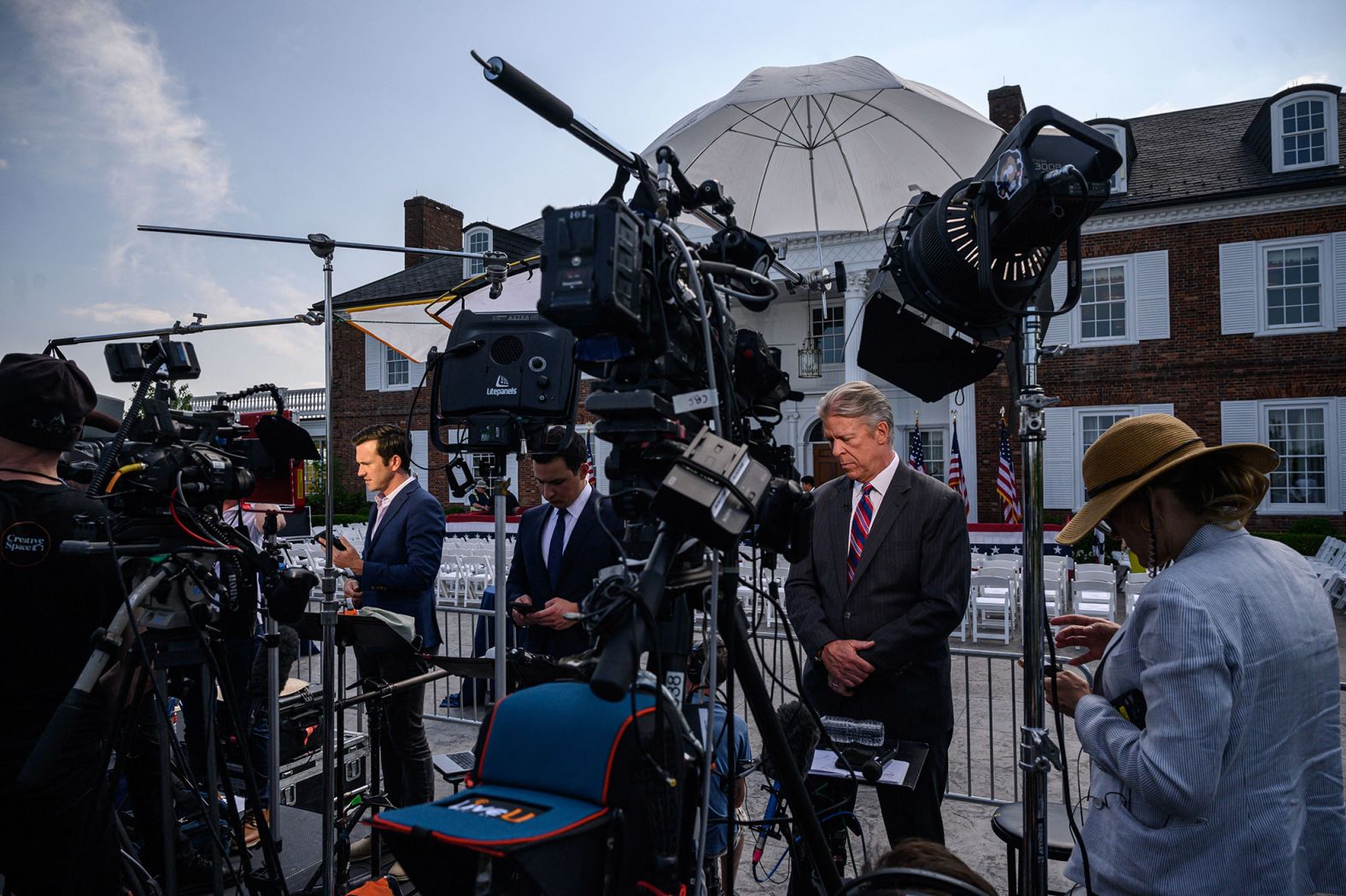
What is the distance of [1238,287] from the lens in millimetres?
17812

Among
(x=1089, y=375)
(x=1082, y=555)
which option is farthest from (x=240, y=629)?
(x=1089, y=375)

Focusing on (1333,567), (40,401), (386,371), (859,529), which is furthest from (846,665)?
(386,371)

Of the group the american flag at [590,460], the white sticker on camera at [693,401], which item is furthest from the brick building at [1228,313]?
Result: the white sticker on camera at [693,401]

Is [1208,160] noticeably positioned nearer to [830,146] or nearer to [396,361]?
[830,146]

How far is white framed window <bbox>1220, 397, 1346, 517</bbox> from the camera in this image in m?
16.9

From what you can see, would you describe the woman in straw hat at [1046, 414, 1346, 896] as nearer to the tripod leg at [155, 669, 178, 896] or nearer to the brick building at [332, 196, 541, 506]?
the tripod leg at [155, 669, 178, 896]

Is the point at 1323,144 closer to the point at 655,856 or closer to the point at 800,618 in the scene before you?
the point at 800,618

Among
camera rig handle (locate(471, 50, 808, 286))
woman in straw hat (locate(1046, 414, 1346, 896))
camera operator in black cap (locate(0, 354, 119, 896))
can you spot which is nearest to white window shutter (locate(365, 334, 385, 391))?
camera operator in black cap (locate(0, 354, 119, 896))

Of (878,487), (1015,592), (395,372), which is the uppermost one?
(395,372)

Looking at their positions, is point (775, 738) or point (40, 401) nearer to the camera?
point (775, 738)

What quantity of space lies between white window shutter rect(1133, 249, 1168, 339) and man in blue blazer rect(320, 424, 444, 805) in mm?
18428

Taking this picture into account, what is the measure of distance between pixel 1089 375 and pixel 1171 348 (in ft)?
5.64

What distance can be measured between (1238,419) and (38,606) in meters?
20.8

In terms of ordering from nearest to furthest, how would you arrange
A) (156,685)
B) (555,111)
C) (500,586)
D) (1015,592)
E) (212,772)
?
(555,111), (156,685), (212,772), (500,586), (1015,592)
